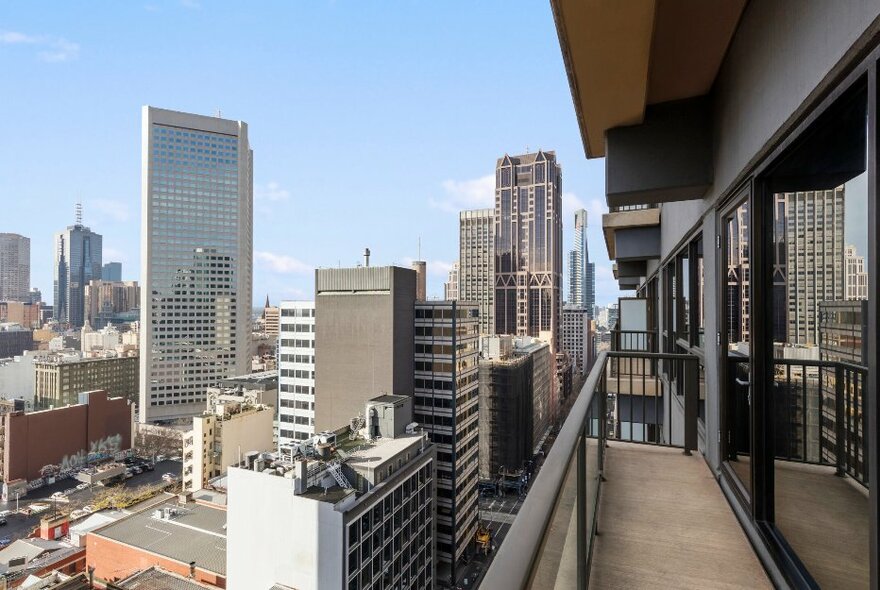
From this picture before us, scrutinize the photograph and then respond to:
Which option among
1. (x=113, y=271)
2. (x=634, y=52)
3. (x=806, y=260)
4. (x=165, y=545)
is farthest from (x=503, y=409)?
(x=113, y=271)

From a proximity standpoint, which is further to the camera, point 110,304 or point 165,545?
point 110,304

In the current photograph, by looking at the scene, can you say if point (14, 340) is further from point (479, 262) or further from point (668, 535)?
point (668, 535)

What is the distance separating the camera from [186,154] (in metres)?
63.2

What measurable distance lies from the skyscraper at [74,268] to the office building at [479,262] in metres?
108

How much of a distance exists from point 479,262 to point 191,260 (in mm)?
41789

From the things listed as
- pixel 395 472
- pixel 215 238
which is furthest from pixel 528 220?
pixel 395 472

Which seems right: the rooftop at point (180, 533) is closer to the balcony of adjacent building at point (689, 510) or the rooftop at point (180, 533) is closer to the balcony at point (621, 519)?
the balcony at point (621, 519)

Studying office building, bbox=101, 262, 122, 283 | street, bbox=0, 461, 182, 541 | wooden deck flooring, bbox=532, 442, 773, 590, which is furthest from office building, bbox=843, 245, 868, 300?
office building, bbox=101, 262, 122, 283

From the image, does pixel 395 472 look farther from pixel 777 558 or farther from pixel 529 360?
pixel 529 360

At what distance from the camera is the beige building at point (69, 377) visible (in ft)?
175

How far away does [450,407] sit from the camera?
28219 millimetres

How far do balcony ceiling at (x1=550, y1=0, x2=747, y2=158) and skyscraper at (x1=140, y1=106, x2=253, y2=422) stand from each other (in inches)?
2555

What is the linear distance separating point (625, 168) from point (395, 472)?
1651 cm

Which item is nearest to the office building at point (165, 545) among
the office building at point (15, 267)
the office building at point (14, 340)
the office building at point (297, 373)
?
the office building at point (297, 373)
